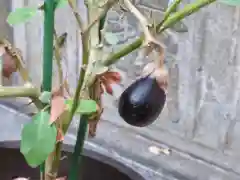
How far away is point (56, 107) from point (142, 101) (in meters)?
0.08

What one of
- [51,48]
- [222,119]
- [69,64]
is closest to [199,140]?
[222,119]

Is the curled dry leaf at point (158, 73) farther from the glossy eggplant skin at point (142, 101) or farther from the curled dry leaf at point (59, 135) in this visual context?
the curled dry leaf at point (59, 135)

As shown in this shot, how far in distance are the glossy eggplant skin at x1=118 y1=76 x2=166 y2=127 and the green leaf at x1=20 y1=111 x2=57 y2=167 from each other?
0.26 ft

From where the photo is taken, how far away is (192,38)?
3.61ft

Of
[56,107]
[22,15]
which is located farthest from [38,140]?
[22,15]

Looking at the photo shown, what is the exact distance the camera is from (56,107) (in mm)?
572

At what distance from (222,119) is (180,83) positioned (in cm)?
11

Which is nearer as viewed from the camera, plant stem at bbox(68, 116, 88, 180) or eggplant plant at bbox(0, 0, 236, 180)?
eggplant plant at bbox(0, 0, 236, 180)

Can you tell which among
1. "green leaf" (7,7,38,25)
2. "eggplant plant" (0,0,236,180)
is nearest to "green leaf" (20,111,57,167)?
"eggplant plant" (0,0,236,180)

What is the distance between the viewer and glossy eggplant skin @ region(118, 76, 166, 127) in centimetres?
57

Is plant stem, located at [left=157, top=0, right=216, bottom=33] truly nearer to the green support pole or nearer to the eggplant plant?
the eggplant plant

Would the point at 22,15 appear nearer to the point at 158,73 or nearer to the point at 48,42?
the point at 48,42

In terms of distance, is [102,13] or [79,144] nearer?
[102,13]

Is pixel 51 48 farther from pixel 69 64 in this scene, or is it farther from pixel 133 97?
pixel 69 64
